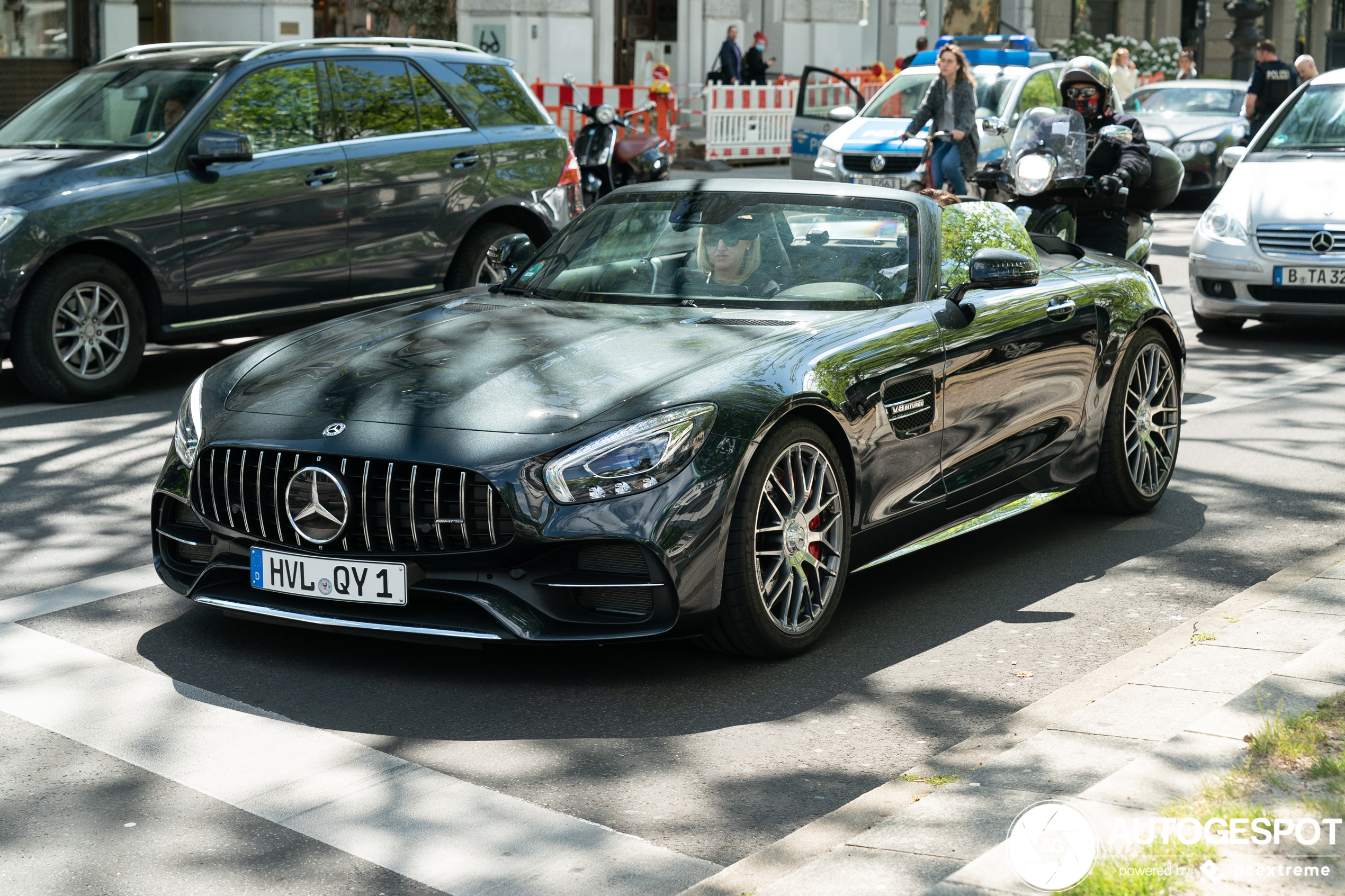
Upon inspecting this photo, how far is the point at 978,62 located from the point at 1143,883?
17.9 meters

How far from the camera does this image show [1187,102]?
2297 cm

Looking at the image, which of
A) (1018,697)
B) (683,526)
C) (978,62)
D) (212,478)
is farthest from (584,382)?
(978,62)

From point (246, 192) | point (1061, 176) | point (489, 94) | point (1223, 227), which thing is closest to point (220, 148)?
point (246, 192)

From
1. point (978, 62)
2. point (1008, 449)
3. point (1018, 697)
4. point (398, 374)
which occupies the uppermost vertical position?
point (978, 62)

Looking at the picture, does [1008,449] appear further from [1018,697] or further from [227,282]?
[227,282]

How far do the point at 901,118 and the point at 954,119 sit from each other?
9.25 ft

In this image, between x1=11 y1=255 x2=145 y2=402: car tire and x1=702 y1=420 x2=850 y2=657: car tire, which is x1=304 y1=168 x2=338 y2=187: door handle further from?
x1=702 y1=420 x2=850 y2=657: car tire

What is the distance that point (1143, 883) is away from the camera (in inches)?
122

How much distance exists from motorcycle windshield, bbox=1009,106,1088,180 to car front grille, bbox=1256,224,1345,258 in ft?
9.25

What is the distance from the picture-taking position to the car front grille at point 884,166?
707 inches

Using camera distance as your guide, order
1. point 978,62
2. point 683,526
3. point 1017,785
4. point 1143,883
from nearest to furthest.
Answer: point 1143,883
point 1017,785
point 683,526
point 978,62

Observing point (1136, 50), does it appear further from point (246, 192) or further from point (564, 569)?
point (564, 569)

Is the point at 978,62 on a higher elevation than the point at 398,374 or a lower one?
higher

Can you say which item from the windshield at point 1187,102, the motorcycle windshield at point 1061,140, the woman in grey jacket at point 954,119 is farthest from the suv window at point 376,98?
the windshield at point 1187,102
